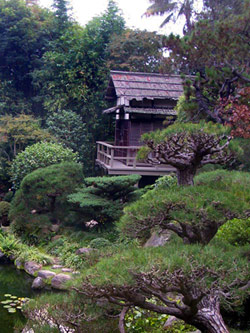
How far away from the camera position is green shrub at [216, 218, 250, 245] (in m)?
5.40

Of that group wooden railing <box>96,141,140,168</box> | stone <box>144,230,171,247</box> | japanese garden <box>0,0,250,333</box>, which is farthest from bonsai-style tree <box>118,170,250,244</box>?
wooden railing <box>96,141,140,168</box>

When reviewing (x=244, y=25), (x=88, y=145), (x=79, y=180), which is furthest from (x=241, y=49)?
(x=88, y=145)

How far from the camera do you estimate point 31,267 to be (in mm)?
8938

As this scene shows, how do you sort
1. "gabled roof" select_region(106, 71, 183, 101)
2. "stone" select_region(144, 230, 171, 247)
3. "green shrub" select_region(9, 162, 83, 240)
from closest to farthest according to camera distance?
"stone" select_region(144, 230, 171, 247) → "green shrub" select_region(9, 162, 83, 240) → "gabled roof" select_region(106, 71, 183, 101)

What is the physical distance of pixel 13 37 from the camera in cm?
1830

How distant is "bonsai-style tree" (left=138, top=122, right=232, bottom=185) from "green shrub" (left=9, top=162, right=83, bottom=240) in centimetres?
653

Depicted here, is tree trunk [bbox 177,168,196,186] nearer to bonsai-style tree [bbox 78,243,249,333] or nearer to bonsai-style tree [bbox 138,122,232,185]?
bonsai-style tree [bbox 138,122,232,185]

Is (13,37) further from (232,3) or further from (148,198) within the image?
(148,198)

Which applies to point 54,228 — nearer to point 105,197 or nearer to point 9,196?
point 105,197

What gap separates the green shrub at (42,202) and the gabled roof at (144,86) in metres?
4.23

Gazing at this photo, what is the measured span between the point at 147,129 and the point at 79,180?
→ 4.29 metres

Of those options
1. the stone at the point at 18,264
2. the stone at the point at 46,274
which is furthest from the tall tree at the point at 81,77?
the stone at the point at 46,274

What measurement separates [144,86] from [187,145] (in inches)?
393

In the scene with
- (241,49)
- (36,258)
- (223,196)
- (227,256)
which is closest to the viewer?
(227,256)
